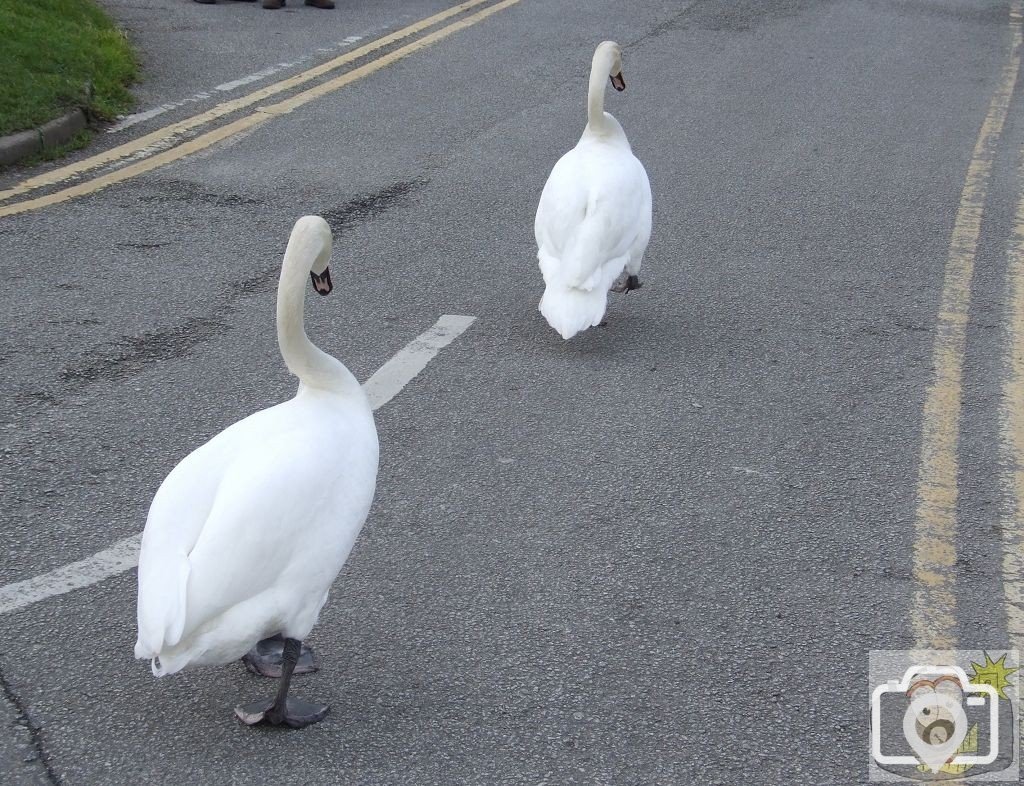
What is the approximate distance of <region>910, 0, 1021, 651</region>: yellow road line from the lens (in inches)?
162

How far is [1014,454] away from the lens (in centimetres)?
521

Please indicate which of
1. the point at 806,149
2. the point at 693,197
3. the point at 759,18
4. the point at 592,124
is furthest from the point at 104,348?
the point at 759,18

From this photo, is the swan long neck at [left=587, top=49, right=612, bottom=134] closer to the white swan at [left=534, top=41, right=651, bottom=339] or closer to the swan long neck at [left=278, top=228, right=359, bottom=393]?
the white swan at [left=534, top=41, right=651, bottom=339]

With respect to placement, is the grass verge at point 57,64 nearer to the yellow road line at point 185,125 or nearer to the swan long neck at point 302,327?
the yellow road line at point 185,125

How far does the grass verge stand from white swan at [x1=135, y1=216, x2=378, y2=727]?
19.7 ft

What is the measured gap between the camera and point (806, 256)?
7.54 m

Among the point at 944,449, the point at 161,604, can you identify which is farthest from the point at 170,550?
the point at 944,449

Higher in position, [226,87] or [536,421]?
[536,421]

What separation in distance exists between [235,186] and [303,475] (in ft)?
17.3

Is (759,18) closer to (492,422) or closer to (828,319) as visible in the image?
(828,319)

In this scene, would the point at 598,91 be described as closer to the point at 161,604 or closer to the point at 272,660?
the point at 272,660

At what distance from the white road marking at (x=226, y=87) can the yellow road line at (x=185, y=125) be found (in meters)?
0.19

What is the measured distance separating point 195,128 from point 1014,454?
20.8 feet

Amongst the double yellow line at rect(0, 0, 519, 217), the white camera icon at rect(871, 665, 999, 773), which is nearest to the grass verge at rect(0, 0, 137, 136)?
the double yellow line at rect(0, 0, 519, 217)
